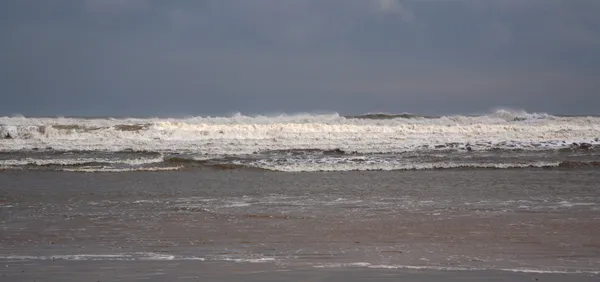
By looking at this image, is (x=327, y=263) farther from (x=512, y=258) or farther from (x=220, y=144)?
(x=220, y=144)

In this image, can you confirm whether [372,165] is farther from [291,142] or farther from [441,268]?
[441,268]

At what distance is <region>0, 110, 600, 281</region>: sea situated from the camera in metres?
5.78

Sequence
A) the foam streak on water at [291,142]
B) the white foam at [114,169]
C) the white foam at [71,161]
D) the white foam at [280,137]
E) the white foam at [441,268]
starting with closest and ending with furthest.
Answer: the white foam at [441,268] < the white foam at [114,169] < the white foam at [71,161] < the foam streak on water at [291,142] < the white foam at [280,137]

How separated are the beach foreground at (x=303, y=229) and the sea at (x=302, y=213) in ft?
0.08

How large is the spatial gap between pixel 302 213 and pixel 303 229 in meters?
1.27

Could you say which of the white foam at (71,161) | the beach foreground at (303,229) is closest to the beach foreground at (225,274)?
the beach foreground at (303,229)

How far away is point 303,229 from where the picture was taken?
7.74m

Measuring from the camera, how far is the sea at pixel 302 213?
5777 mm

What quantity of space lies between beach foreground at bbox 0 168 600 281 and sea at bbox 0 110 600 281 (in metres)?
0.02

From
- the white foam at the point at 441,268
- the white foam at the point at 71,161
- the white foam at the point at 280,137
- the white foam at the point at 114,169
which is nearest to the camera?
the white foam at the point at 441,268

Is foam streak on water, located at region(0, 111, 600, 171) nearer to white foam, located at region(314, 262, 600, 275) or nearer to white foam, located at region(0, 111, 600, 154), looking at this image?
white foam, located at region(0, 111, 600, 154)

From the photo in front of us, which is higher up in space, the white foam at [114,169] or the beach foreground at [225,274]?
the white foam at [114,169]

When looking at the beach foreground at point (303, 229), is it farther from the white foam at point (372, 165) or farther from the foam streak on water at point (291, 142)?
the foam streak on water at point (291, 142)

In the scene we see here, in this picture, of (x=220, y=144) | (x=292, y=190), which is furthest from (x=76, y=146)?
(x=292, y=190)
